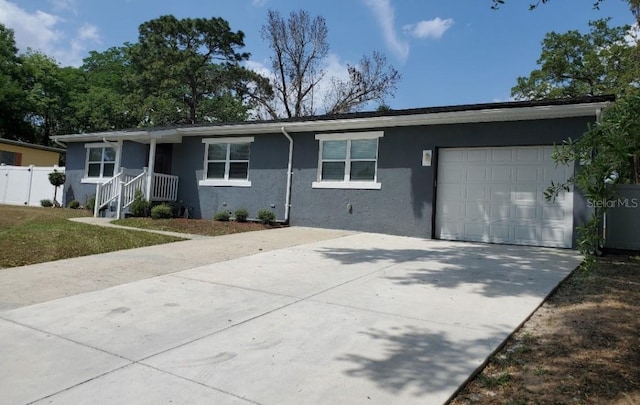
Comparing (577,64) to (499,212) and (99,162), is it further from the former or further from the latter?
(99,162)

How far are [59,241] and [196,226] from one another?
4086mm

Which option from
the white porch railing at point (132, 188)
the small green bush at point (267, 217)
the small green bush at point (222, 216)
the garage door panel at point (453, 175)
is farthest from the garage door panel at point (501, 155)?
the white porch railing at point (132, 188)

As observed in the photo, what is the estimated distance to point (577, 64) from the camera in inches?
997

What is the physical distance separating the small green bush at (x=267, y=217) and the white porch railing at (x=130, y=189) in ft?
13.1

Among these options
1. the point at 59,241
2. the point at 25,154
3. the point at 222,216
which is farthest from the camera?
the point at 25,154

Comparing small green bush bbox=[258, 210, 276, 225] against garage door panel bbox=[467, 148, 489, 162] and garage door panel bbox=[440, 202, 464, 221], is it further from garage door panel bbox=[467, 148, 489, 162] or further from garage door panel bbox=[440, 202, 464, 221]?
garage door panel bbox=[467, 148, 489, 162]

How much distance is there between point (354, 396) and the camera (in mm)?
2916

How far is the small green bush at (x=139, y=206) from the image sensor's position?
1440cm

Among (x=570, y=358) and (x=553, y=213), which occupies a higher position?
(x=553, y=213)

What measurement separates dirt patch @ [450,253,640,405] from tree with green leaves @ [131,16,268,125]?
97.8 ft

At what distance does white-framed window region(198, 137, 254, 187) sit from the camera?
46.8ft

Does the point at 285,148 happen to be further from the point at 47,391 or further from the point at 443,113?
the point at 47,391

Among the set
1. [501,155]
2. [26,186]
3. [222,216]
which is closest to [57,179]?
[26,186]

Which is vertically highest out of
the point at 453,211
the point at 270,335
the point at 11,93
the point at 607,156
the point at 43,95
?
the point at 43,95
